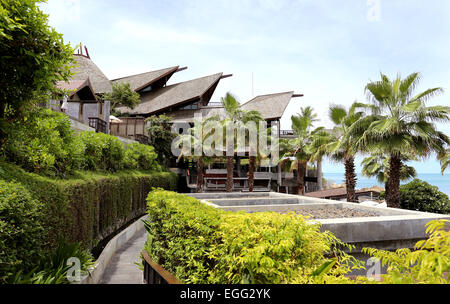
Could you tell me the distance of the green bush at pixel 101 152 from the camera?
877 cm

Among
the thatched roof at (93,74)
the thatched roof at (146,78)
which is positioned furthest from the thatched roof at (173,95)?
the thatched roof at (93,74)

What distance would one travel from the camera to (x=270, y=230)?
8.45 ft

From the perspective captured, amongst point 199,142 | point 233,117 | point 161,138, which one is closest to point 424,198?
point 233,117

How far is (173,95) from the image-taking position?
39750mm

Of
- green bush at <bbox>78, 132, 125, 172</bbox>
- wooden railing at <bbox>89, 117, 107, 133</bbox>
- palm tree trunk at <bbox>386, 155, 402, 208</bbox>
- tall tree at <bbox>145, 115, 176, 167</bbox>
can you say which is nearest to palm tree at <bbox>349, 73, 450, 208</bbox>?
palm tree trunk at <bbox>386, 155, 402, 208</bbox>

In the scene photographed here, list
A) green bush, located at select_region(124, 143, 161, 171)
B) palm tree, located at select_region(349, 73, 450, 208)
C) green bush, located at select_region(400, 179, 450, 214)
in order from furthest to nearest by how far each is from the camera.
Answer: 1. green bush, located at select_region(124, 143, 161, 171)
2. green bush, located at select_region(400, 179, 450, 214)
3. palm tree, located at select_region(349, 73, 450, 208)

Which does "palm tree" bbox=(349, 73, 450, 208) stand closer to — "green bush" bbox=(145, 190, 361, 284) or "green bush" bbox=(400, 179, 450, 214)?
"green bush" bbox=(400, 179, 450, 214)

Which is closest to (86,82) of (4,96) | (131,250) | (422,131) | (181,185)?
(181,185)

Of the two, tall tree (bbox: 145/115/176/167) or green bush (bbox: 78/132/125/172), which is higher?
tall tree (bbox: 145/115/176/167)

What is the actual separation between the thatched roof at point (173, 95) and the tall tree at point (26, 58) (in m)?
33.2

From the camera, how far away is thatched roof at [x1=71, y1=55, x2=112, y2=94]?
39681mm

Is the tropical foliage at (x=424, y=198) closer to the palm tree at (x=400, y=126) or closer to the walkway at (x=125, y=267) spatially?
the palm tree at (x=400, y=126)

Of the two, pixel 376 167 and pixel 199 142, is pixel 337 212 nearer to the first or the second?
pixel 199 142

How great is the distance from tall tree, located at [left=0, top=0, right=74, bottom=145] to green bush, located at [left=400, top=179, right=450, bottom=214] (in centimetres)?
1574
